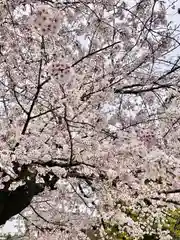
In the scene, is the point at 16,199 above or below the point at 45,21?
above

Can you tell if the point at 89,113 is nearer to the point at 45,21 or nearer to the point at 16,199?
the point at 16,199

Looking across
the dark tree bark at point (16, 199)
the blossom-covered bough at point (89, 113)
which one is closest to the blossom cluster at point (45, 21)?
the blossom-covered bough at point (89, 113)

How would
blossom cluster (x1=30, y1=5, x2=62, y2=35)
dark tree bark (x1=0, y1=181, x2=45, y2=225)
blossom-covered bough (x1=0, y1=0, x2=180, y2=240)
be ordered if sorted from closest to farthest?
blossom cluster (x1=30, y1=5, x2=62, y2=35) < blossom-covered bough (x1=0, y1=0, x2=180, y2=240) < dark tree bark (x1=0, y1=181, x2=45, y2=225)

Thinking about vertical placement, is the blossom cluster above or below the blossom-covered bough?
below

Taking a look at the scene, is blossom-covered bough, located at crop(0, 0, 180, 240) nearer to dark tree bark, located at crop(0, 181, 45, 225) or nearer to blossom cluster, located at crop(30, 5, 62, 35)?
dark tree bark, located at crop(0, 181, 45, 225)

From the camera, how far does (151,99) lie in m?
5.49

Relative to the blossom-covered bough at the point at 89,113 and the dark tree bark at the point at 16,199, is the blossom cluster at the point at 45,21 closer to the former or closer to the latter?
the blossom-covered bough at the point at 89,113

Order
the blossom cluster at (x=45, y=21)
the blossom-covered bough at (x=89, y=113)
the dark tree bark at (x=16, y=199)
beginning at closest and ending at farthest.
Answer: the blossom cluster at (x=45, y=21), the blossom-covered bough at (x=89, y=113), the dark tree bark at (x=16, y=199)

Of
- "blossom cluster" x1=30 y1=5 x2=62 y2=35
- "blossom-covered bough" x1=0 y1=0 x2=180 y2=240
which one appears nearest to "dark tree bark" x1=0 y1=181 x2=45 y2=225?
"blossom-covered bough" x1=0 y1=0 x2=180 y2=240

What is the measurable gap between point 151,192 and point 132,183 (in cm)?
77

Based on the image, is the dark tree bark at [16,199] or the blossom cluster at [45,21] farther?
the dark tree bark at [16,199]

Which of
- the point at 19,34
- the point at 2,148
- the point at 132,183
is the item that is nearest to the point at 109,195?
the point at 132,183

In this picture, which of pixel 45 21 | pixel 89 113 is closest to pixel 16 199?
pixel 89 113

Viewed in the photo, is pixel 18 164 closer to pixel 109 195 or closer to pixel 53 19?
pixel 109 195
